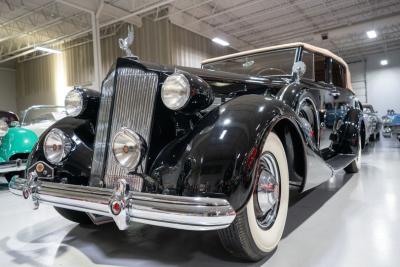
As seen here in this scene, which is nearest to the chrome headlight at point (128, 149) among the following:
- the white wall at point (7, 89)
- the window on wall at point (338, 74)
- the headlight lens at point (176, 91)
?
the headlight lens at point (176, 91)

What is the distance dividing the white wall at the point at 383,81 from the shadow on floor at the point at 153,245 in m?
18.1

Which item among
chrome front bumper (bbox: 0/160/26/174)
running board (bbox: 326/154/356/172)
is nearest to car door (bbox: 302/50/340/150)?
running board (bbox: 326/154/356/172)

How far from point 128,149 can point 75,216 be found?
1.26 m

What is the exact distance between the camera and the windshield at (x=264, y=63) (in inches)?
132

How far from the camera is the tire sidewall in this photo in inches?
70.4

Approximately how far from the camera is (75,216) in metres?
2.70

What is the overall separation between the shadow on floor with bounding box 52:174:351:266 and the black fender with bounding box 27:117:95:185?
18.3 inches

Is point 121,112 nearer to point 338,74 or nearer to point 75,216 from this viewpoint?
point 75,216

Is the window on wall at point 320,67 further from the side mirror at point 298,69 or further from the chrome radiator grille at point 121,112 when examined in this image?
the chrome radiator grille at point 121,112

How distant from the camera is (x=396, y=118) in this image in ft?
25.9

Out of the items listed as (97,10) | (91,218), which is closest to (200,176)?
(91,218)

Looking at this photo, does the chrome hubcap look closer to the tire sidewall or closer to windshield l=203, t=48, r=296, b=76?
the tire sidewall

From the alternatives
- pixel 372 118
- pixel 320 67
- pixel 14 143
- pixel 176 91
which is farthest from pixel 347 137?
pixel 372 118

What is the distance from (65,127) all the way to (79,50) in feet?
46.1
